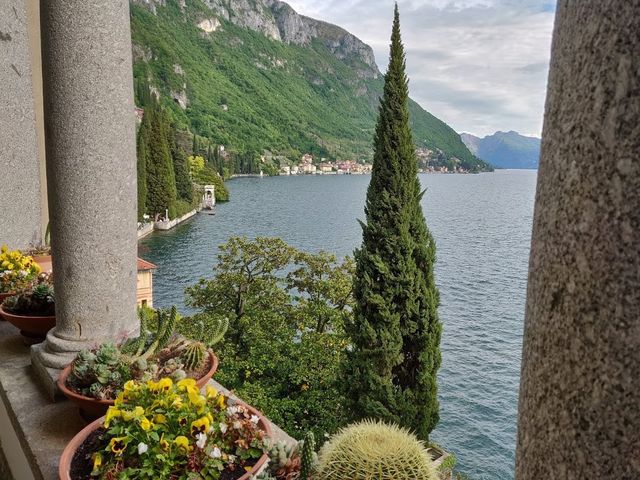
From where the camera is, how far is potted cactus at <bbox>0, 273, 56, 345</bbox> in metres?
3.63

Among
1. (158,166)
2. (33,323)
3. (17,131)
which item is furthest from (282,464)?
(158,166)

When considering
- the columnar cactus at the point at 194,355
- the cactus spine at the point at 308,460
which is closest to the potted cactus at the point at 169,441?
the cactus spine at the point at 308,460

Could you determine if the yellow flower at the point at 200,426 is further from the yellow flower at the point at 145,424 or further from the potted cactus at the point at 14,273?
the potted cactus at the point at 14,273

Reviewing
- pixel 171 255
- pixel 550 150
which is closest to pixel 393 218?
pixel 550 150

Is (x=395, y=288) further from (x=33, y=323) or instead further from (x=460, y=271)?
(x=460, y=271)

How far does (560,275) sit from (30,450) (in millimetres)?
2674

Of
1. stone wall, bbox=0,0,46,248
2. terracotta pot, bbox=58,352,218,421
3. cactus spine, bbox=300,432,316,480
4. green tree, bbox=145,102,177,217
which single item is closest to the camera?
cactus spine, bbox=300,432,316,480

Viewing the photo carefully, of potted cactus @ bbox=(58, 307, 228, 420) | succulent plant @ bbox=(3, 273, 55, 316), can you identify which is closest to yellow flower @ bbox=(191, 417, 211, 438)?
potted cactus @ bbox=(58, 307, 228, 420)

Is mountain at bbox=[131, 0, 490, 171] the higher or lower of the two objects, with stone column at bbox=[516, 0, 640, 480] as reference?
higher

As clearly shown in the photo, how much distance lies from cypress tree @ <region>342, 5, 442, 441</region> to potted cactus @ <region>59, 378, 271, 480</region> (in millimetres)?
8493

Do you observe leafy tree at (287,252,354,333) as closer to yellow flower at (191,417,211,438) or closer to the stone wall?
the stone wall

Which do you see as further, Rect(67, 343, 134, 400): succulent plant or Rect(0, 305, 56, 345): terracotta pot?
Rect(0, 305, 56, 345): terracotta pot

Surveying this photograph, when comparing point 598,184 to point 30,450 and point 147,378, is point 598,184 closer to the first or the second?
point 147,378

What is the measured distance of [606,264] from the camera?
55 centimetres
